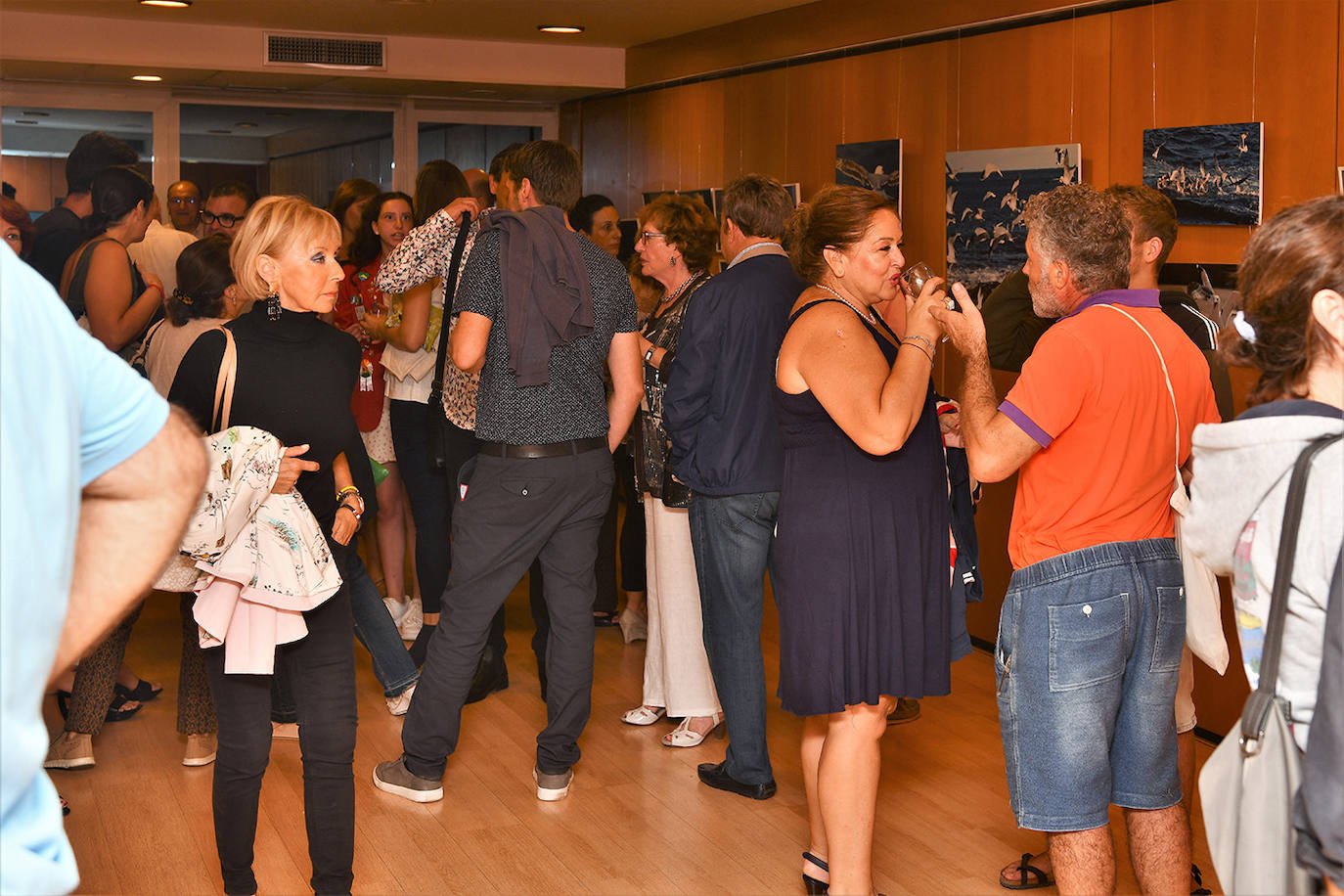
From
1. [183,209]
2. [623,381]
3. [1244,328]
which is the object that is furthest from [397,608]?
[1244,328]

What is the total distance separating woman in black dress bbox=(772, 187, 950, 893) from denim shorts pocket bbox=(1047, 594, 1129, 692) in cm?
42

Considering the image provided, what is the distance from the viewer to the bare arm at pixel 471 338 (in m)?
3.65

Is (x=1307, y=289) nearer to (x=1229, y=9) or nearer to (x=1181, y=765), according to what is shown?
(x=1181, y=765)

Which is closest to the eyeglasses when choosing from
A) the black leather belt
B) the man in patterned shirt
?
the man in patterned shirt

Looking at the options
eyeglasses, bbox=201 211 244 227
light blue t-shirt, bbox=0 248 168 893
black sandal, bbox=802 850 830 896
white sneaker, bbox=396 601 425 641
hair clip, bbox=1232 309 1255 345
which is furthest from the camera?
eyeglasses, bbox=201 211 244 227

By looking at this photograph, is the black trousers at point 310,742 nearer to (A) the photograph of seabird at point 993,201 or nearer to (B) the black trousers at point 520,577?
(B) the black trousers at point 520,577

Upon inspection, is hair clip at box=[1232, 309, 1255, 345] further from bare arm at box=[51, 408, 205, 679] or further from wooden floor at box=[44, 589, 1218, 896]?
wooden floor at box=[44, 589, 1218, 896]

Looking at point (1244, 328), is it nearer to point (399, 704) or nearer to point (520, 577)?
point (520, 577)

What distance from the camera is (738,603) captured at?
3.82 metres

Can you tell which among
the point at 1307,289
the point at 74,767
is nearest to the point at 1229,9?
the point at 1307,289

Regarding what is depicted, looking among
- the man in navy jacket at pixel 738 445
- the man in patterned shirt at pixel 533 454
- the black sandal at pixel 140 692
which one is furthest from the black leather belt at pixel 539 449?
the black sandal at pixel 140 692

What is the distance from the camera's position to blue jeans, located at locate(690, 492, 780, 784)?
376 centimetres

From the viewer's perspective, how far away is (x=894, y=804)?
3.84 metres

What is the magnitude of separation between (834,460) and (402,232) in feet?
10.4
